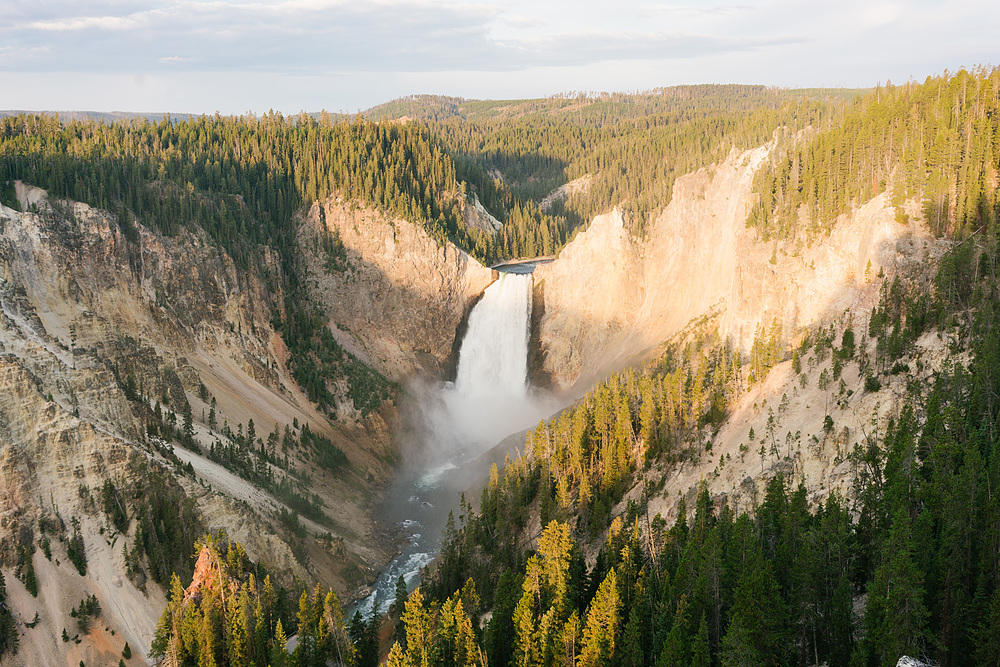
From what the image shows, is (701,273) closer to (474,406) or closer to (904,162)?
(904,162)

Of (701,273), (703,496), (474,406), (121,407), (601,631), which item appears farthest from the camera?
(474,406)

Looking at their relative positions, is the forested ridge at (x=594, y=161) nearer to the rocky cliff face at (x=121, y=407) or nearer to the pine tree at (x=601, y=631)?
the rocky cliff face at (x=121, y=407)

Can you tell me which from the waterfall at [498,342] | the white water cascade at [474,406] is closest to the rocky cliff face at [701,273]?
the waterfall at [498,342]

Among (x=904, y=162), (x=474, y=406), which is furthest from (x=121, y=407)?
(x=904, y=162)

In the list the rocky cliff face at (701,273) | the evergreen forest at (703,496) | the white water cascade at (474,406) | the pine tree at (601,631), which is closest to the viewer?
the evergreen forest at (703,496)

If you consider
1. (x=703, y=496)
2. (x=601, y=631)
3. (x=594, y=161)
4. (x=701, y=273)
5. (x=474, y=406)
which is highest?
(x=594, y=161)
